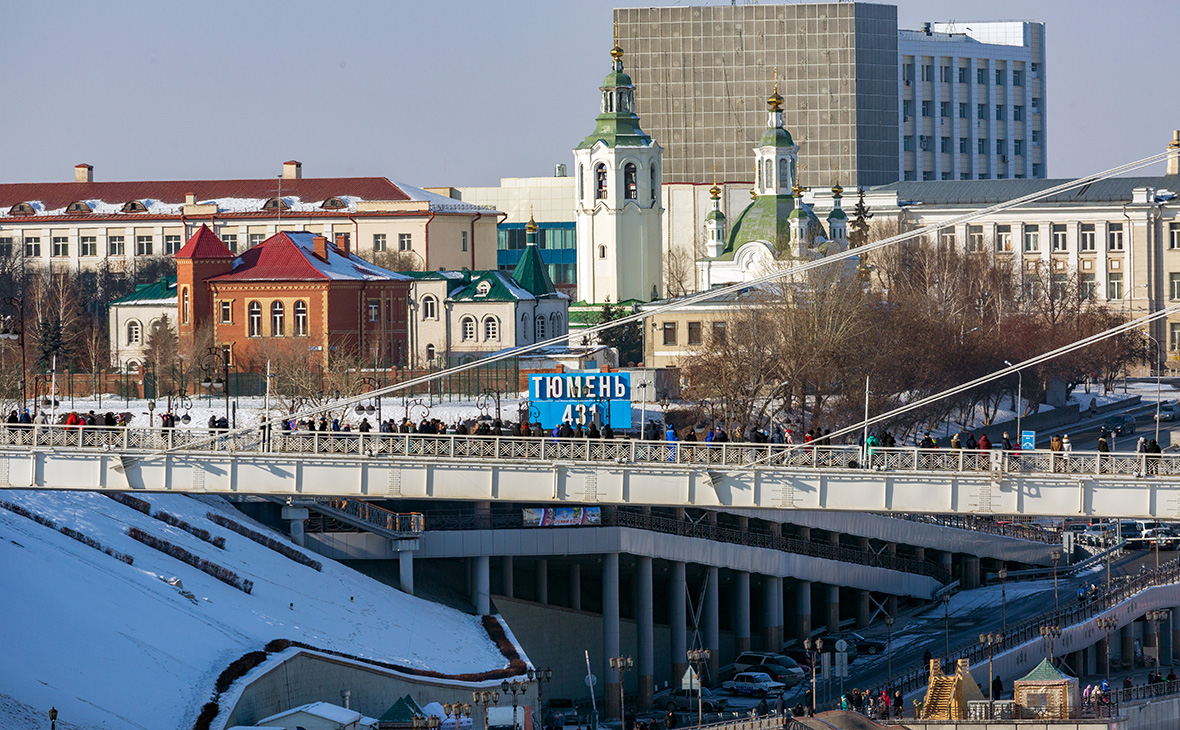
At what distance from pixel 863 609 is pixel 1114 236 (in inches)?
2838

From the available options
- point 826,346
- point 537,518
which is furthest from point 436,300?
point 537,518

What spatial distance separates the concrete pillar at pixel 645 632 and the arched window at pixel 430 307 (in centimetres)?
4642

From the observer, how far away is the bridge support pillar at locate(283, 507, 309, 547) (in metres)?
61.6

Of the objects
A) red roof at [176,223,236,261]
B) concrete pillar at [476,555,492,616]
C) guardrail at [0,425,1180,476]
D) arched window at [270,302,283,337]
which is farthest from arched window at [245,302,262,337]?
guardrail at [0,425,1180,476]

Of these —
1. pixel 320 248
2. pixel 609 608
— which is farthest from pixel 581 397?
pixel 320 248

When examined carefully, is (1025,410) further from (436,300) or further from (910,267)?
(436,300)

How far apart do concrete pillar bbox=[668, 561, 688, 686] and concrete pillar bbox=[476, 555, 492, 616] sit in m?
6.81

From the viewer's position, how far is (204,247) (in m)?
101

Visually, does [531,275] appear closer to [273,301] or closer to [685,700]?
[273,301]

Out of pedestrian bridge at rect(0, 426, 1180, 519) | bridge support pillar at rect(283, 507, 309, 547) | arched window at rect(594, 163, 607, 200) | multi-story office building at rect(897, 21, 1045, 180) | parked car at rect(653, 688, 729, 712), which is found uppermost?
multi-story office building at rect(897, 21, 1045, 180)

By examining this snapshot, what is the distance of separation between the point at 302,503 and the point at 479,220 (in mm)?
81130

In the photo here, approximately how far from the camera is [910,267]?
117 metres

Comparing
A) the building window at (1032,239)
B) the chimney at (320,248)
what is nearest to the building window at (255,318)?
the chimney at (320,248)

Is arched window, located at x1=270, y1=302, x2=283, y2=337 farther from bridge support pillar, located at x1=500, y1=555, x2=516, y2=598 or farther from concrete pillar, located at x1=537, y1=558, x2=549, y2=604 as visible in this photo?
bridge support pillar, located at x1=500, y1=555, x2=516, y2=598
